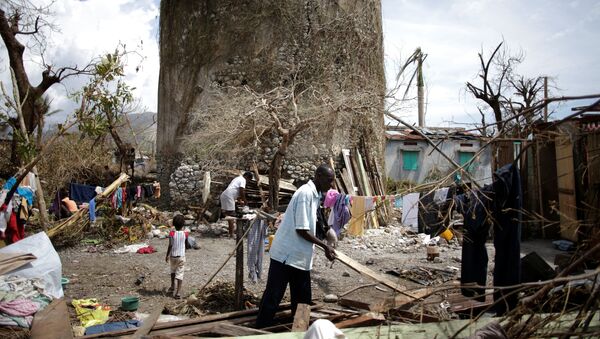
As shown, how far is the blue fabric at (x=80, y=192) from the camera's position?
13.9m

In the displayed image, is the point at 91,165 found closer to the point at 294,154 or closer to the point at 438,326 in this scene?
the point at 294,154

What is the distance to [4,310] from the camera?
4090 mm

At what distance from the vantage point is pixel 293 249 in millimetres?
3975

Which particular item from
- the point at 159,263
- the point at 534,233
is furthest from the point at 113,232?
the point at 534,233

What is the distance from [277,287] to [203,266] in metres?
4.41

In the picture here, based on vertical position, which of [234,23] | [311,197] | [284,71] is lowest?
[311,197]

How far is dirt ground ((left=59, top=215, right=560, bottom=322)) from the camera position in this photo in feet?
21.4

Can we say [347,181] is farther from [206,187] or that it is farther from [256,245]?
[256,245]

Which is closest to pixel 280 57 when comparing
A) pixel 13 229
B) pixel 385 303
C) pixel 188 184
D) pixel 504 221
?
pixel 188 184

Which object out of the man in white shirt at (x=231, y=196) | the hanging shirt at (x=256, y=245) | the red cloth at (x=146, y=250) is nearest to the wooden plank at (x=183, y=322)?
the hanging shirt at (x=256, y=245)

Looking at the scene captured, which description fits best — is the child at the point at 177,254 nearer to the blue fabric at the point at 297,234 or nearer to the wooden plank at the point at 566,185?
the blue fabric at the point at 297,234

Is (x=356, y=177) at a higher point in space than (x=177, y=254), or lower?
higher

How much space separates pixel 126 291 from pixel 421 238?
23.5 ft

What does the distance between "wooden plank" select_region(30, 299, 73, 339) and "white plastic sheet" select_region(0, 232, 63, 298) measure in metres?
0.44
